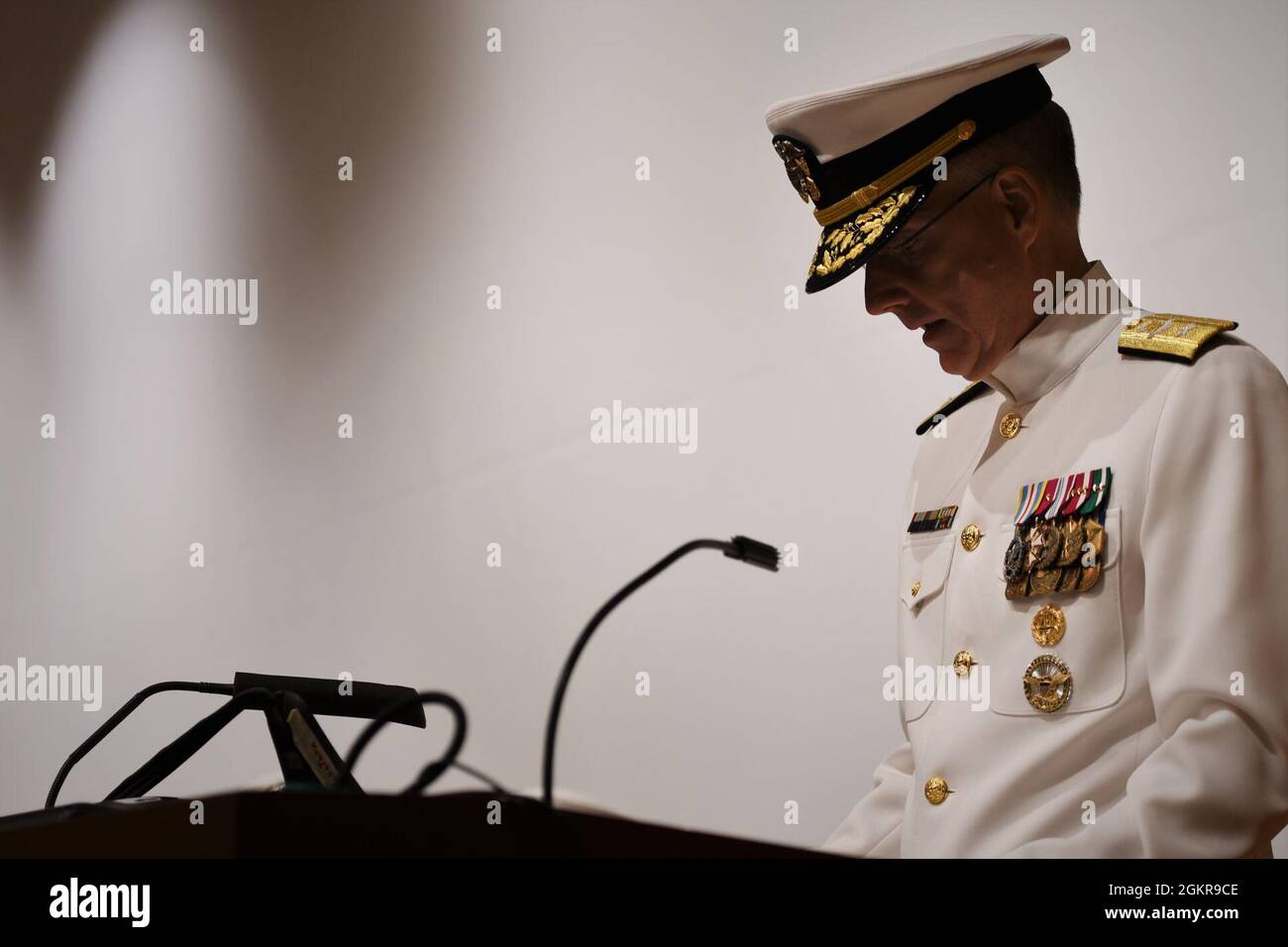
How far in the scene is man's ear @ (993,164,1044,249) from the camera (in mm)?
1144

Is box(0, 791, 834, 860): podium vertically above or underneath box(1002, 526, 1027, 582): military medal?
underneath

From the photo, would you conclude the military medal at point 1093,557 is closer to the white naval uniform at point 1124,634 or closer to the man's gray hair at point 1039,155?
the white naval uniform at point 1124,634

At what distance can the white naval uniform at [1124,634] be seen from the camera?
0.88 metres

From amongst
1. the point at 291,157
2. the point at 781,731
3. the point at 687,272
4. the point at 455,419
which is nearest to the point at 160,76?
the point at 291,157

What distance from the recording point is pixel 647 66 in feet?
6.96

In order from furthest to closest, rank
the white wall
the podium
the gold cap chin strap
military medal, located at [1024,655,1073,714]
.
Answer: the white wall < the gold cap chin strap < military medal, located at [1024,655,1073,714] < the podium

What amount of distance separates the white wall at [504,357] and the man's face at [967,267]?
60 centimetres

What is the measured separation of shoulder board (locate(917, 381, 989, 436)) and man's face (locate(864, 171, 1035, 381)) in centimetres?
21

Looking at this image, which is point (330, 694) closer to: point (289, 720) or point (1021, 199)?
point (289, 720)

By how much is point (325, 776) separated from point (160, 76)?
92.6 inches

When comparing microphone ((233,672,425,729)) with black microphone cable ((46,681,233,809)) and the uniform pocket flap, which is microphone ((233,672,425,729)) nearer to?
black microphone cable ((46,681,233,809))

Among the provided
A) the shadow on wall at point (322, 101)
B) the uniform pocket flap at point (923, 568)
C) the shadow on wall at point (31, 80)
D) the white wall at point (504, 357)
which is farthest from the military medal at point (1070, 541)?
the shadow on wall at point (31, 80)

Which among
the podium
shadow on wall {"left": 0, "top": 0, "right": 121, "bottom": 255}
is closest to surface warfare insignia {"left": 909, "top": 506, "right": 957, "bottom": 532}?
the podium
